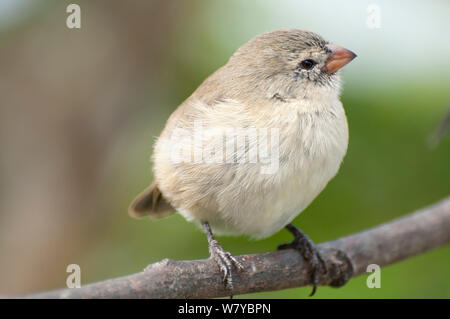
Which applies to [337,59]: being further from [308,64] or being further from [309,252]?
[309,252]

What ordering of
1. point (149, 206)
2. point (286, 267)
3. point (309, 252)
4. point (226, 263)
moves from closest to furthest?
point (226, 263)
point (286, 267)
point (309, 252)
point (149, 206)

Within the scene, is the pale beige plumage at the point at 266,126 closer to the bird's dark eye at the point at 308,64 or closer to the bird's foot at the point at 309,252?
the bird's dark eye at the point at 308,64

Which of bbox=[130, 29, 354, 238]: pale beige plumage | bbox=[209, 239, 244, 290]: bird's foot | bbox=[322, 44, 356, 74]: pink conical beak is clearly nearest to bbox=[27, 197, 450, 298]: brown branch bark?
bbox=[209, 239, 244, 290]: bird's foot

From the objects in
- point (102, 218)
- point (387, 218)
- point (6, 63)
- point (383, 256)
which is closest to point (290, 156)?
point (383, 256)

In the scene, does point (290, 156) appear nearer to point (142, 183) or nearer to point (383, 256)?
point (383, 256)

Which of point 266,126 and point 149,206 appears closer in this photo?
point 266,126

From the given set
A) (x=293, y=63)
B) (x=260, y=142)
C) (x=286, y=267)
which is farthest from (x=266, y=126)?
(x=286, y=267)

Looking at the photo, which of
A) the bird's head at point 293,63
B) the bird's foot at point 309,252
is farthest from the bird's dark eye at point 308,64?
the bird's foot at point 309,252
